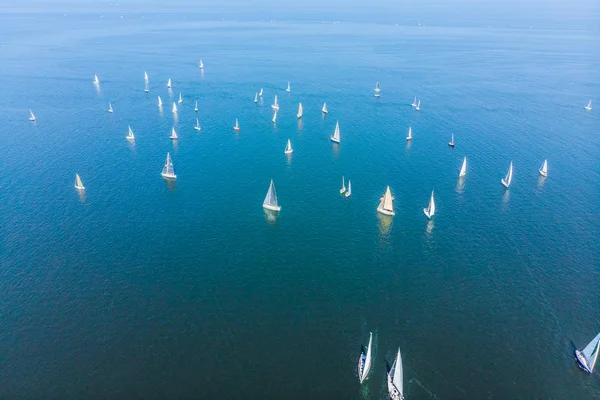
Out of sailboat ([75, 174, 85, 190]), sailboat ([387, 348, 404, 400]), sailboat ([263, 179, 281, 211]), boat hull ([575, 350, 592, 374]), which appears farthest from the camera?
sailboat ([75, 174, 85, 190])

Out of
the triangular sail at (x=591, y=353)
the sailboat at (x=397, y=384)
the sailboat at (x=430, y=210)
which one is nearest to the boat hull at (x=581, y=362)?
the triangular sail at (x=591, y=353)

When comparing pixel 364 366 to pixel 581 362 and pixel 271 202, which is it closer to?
pixel 581 362

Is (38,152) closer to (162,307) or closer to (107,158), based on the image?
(107,158)

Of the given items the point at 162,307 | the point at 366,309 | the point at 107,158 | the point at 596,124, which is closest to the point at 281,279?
the point at 366,309

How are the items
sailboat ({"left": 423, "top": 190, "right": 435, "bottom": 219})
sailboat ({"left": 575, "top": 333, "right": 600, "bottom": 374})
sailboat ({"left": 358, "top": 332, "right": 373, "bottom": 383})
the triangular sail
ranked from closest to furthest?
the triangular sail < sailboat ({"left": 575, "top": 333, "right": 600, "bottom": 374}) < sailboat ({"left": 358, "top": 332, "right": 373, "bottom": 383}) < sailboat ({"left": 423, "top": 190, "right": 435, "bottom": 219})

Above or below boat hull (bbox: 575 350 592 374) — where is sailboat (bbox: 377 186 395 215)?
above

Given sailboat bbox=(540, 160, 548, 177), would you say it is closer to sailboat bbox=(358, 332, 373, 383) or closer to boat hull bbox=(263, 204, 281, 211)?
boat hull bbox=(263, 204, 281, 211)

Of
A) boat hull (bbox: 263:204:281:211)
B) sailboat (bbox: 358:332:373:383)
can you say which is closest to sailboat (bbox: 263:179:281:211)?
boat hull (bbox: 263:204:281:211)
